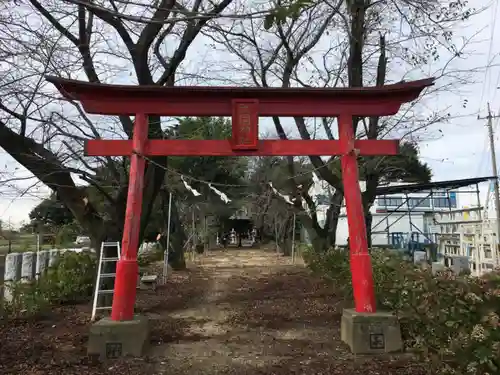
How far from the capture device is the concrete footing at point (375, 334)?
6.43 meters

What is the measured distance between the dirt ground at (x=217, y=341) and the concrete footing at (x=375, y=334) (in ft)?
0.62

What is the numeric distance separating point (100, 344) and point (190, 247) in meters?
24.1

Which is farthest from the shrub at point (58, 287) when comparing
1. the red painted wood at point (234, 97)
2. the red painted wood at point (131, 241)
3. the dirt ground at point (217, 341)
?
the red painted wood at point (234, 97)

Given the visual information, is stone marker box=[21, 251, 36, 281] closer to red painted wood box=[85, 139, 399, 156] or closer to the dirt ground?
the dirt ground

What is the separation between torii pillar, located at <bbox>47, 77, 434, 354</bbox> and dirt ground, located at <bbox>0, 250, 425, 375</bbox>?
786mm

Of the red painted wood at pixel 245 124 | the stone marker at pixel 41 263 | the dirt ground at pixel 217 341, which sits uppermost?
the red painted wood at pixel 245 124

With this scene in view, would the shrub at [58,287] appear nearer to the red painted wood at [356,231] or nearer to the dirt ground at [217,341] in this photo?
the dirt ground at [217,341]

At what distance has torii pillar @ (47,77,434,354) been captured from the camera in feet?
22.8

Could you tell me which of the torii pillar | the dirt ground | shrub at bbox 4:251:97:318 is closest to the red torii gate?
the torii pillar

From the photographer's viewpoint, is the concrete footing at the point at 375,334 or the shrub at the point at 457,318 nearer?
the shrub at the point at 457,318

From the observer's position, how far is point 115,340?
6.31 meters

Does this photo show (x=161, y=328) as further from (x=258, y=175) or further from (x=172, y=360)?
(x=258, y=175)

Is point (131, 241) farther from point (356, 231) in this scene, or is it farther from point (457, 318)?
point (457, 318)

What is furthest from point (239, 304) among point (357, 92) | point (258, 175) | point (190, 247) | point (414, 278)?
point (258, 175)
